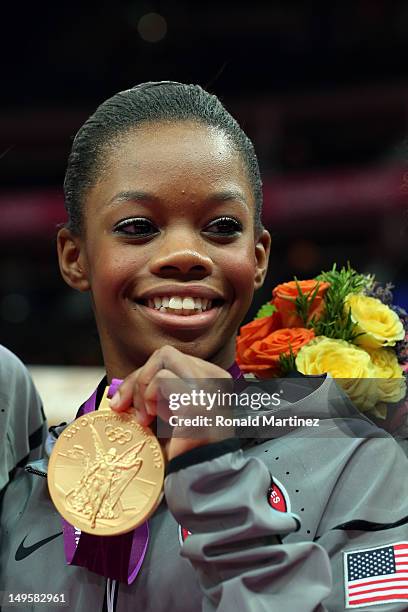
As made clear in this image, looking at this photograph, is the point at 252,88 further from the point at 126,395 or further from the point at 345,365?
the point at 126,395

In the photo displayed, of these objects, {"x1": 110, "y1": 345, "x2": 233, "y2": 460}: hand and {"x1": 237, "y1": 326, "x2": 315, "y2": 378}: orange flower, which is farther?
{"x1": 237, "y1": 326, "x2": 315, "y2": 378}: orange flower

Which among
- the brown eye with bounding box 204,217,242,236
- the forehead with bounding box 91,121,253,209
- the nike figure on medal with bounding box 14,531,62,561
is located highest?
the forehead with bounding box 91,121,253,209

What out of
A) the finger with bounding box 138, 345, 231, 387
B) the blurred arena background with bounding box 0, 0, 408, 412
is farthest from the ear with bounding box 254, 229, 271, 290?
the blurred arena background with bounding box 0, 0, 408, 412

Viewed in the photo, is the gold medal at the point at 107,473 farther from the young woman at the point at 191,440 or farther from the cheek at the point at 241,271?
the cheek at the point at 241,271

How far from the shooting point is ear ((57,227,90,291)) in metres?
1.12

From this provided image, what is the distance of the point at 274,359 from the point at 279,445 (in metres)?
0.23

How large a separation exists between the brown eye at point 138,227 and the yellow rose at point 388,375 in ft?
1.20

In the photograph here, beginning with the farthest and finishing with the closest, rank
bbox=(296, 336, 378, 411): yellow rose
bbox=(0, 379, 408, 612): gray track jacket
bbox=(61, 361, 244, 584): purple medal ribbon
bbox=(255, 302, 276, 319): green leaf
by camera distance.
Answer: bbox=(255, 302, 276, 319): green leaf, bbox=(296, 336, 378, 411): yellow rose, bbox=(61, 361, 244, 584): purple medal ribbon, bbox=(0, 379, 408, 612): gray track jacket

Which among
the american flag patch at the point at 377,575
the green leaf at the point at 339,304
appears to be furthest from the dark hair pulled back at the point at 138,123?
the american flag patch at the point at 377,575

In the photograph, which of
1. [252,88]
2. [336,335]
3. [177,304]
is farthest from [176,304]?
[252,88]

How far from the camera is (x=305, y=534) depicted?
2.94 feet

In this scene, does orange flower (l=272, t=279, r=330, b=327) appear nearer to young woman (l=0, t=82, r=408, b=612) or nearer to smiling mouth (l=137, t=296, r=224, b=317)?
young woman (l=0, t=82, r=408, b=612)

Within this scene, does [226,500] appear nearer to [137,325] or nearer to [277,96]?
[137,325]

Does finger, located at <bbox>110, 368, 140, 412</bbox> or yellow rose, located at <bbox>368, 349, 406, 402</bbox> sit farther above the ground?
finger, located at <bbox>110, 368, 140, 412</bbox>
